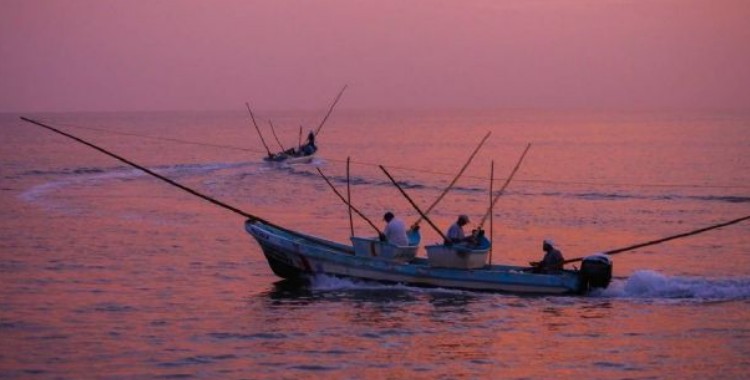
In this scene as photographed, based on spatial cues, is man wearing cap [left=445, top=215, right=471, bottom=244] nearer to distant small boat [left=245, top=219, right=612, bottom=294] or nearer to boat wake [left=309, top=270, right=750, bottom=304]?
distant small boat [left=245, top=219, right=612, bottom=294]

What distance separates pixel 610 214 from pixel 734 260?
11.1 m

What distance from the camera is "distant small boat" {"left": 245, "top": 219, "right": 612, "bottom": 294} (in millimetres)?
18812

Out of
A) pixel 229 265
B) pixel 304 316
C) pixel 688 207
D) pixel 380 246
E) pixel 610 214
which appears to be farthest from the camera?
pixel 688 207

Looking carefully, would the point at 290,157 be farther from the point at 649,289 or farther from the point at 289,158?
the point at 649,289

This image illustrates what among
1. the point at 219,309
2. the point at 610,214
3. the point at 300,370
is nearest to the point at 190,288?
the point at 219,309

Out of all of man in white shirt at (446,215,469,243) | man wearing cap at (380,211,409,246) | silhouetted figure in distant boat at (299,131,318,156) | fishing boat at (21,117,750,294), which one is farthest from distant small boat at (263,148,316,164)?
man in white shirt at (446,215,469,243)

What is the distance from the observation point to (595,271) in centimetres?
1872

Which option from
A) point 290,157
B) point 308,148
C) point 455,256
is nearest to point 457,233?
point 455,256

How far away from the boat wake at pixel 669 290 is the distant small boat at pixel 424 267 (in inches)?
24.5

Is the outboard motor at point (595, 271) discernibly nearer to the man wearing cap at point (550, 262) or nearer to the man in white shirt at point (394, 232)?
the man wearing cap at point (550, 262)

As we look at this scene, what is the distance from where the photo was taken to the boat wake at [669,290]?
62.8ft

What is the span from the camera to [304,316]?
17.3 meters

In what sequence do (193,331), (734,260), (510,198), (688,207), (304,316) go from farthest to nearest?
(510,198) → (688,207) → (734,260) → (304,316) → (193,331)

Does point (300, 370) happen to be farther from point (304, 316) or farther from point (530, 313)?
point (530, 313)
